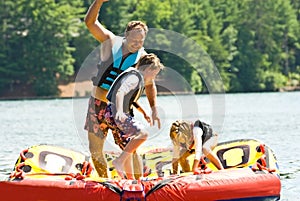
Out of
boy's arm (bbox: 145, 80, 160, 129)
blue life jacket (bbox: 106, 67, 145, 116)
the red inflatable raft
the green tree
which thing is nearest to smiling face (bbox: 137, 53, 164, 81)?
blue life jacket (bbox: 106, 67, 145, 116)

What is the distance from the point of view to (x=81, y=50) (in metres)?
48.9

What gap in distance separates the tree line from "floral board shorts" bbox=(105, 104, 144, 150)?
3241 centimetres

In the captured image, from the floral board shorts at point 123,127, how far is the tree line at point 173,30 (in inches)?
1276

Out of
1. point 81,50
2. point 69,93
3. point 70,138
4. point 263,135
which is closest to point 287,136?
point 263,135

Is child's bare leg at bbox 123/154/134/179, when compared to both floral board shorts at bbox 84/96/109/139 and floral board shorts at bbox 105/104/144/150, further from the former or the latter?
floral board shorts at bbox 84/96/109/139

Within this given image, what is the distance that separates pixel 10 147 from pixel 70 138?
2.69 m

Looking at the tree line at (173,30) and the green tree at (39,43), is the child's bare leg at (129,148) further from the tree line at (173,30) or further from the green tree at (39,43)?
the green tree at (39,43)

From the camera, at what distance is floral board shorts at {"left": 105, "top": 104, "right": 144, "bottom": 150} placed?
23.5ft

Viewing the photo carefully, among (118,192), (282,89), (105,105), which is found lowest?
(118,192)

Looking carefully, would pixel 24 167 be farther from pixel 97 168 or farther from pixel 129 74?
pixel 129 74

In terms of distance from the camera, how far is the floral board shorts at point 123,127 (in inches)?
282

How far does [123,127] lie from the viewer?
7.19 meters

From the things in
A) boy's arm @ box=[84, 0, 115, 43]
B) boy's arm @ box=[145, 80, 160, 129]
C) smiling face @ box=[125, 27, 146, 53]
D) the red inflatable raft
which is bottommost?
the red inflatable raft

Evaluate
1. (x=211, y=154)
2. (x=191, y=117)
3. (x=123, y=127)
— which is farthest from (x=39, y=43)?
(x=123, y=127)
